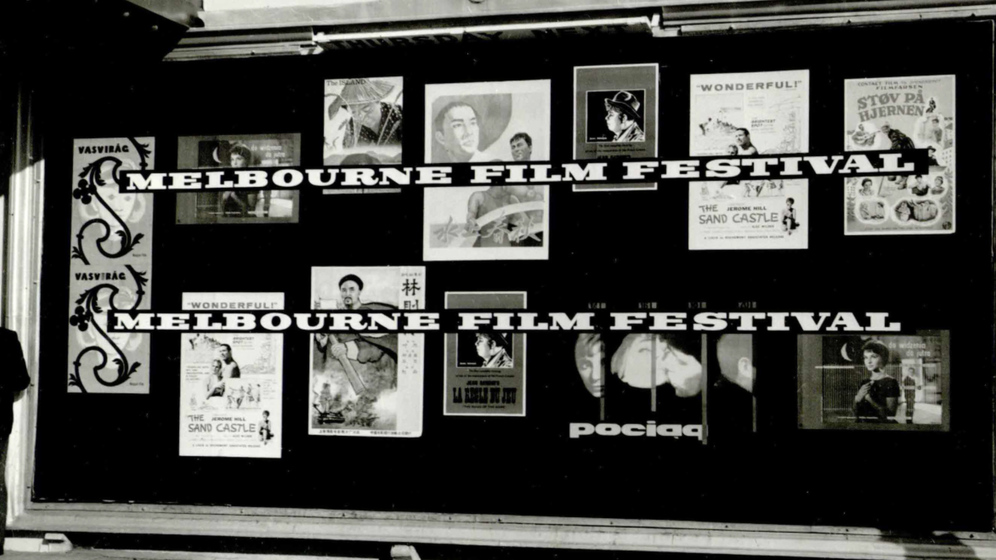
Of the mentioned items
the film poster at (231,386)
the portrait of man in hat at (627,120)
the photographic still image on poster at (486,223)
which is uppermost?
the portrait of man in hat at (627,120)

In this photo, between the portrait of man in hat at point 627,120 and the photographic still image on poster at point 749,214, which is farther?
the portrait of man in hat at point 627,120

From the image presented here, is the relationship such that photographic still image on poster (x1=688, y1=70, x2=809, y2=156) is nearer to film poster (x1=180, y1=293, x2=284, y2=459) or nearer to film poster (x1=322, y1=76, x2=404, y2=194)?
film poster (x1=322, y1=76, x2=404, y2=194)

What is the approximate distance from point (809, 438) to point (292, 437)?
8.54ft

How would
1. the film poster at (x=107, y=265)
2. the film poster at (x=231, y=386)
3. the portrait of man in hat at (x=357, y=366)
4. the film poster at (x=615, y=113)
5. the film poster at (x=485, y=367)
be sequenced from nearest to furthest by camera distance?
the film poster at (x=615, y=113), the film poster at (x=485, y=367), the portrait of man in hat at (x=357, y=366), the film poster at (x=231, y=386), the film poster at (x=107, y=265)

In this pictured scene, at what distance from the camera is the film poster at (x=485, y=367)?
492 centimetres

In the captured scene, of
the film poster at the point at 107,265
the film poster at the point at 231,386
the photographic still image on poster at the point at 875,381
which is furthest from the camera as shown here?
the film poster at the point at 107,265

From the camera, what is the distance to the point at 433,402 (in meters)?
4.99

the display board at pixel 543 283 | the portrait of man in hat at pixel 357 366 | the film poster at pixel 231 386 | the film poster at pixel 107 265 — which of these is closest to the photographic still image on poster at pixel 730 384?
the display board at pixel 543 283

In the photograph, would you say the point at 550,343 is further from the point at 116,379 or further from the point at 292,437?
the point at 116,379

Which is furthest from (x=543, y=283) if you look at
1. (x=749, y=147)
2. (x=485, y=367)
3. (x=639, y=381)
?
(x=749, y=147)

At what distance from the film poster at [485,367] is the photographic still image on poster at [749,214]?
0.95 meters

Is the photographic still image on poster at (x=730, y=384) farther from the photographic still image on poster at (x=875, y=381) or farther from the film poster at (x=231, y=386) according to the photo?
the film poster at (x=231, y=386)

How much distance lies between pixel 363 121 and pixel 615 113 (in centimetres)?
130

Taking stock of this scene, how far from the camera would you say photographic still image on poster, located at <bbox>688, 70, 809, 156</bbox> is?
4.70 m
